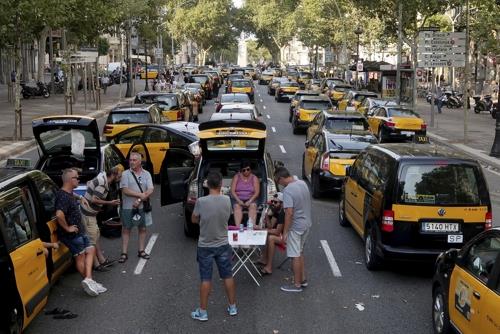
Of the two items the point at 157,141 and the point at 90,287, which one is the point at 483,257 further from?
the point at 157,141

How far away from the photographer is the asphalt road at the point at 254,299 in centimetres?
762

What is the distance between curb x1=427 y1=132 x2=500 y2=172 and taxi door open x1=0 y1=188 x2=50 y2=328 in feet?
56.3

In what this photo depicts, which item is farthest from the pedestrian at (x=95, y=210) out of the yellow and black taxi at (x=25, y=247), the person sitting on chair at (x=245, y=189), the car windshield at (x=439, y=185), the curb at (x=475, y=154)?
the curb at (x=475, y=154)

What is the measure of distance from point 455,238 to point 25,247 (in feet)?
17.9

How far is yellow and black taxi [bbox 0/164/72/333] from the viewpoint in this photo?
6.32m

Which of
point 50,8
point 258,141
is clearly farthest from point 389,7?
point 258,141

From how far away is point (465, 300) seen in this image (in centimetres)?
625

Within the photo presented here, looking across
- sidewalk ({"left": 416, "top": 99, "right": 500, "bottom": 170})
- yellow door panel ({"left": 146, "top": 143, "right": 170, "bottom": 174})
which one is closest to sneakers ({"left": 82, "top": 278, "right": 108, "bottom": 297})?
yellow door panel ({"left": 146, "top": 143, "right": 170, "bottom": 174})

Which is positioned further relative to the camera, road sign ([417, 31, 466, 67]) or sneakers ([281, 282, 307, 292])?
road sign ([417, 31, 466, 67])

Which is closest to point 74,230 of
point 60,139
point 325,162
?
point 60,139

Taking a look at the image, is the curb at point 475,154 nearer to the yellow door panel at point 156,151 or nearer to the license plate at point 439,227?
the yellow door panel at point 156,151

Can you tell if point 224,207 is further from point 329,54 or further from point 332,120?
point 329,54

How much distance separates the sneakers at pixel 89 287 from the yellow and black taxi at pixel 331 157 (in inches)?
280

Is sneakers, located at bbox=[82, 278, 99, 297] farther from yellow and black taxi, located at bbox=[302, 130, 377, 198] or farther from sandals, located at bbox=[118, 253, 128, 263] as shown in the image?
yellow and black taxi, located at bbox=[302, 130, 377, 198]
